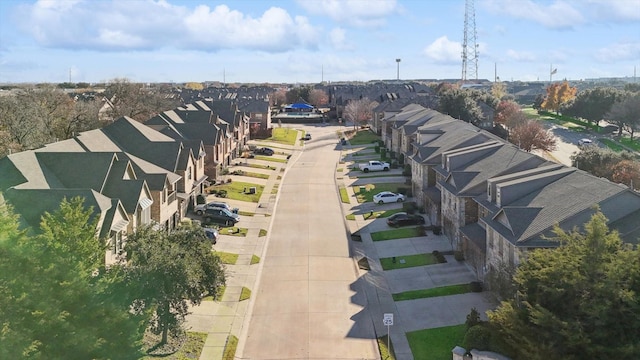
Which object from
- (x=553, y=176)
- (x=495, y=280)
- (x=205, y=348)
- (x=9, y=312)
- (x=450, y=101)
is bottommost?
(x=205, y=348)

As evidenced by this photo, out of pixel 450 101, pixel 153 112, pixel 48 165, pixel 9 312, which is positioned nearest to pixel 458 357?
pixel 9 312

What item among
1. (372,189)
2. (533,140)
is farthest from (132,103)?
(533,140)

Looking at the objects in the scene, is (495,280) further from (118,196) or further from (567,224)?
(118,196)

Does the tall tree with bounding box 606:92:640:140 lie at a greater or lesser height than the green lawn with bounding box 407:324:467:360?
greater

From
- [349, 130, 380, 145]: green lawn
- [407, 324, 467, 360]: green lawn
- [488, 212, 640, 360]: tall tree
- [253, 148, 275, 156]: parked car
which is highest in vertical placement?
[349, 130, 380, 145]: green lawn

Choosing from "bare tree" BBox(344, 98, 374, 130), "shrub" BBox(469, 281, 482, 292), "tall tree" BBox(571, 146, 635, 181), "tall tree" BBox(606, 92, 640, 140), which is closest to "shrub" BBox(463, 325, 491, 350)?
"shrub" BBox(469, 281, 482, 292)

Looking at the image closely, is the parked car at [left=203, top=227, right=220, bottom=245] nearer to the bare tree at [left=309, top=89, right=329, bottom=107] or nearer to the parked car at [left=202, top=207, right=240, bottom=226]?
the parked car at [left=202, top=207, right=240, bottom=226]
